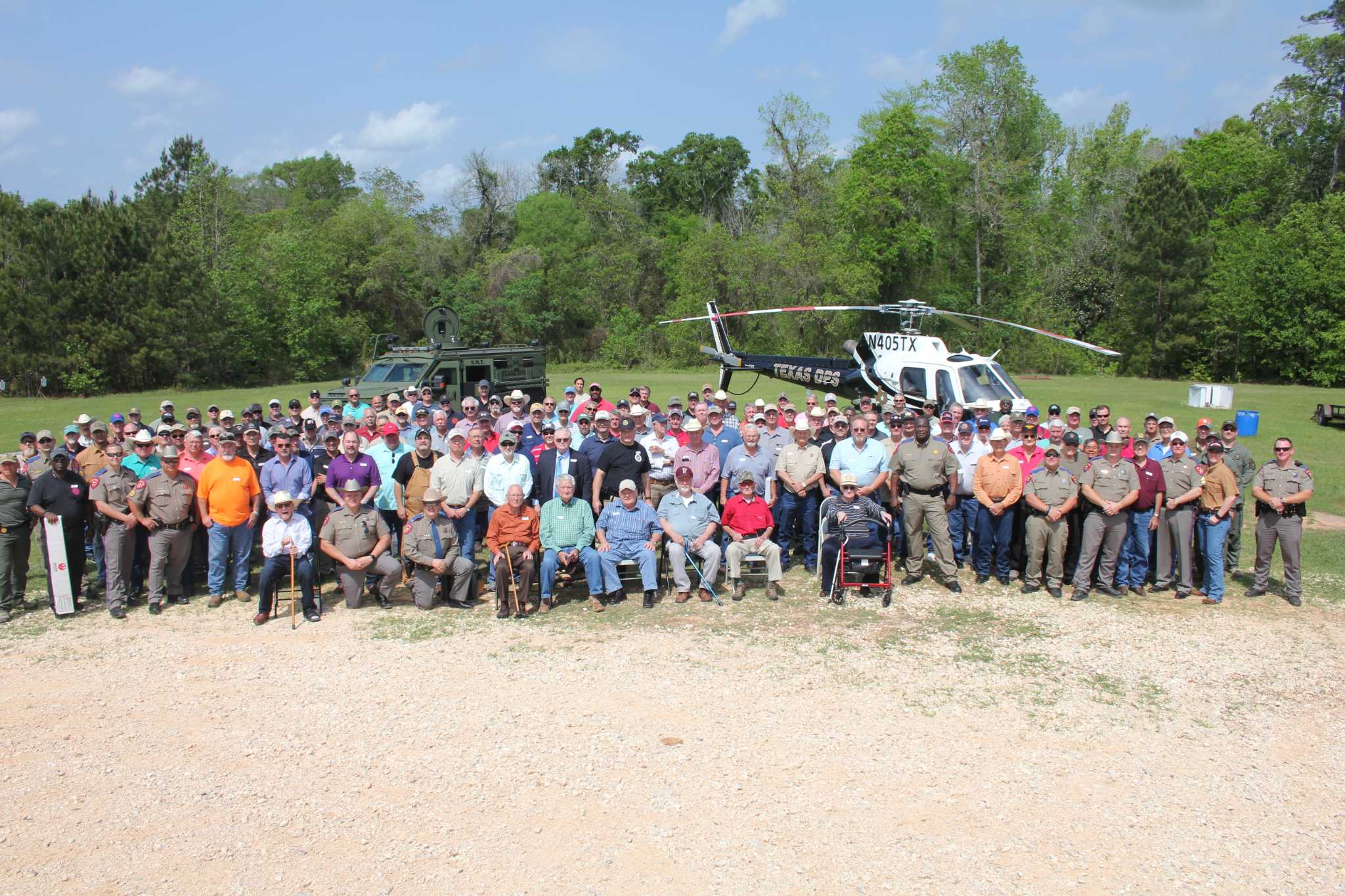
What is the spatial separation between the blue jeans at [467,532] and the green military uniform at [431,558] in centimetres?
26

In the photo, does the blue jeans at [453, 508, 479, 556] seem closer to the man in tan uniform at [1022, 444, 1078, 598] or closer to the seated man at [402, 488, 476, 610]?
the seated man at [402, 488, 476, 610]

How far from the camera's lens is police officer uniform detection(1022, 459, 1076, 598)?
349 inches

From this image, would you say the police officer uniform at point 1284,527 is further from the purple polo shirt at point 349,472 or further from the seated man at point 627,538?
the purple polo shirt at point 349,472

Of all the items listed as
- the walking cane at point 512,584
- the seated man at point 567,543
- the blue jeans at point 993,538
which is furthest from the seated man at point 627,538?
the blue jeans at point 993,538

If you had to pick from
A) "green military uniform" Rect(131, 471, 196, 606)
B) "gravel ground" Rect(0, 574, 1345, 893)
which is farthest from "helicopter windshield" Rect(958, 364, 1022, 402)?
"green military uniform" Rect(131, 471, 196, 606)

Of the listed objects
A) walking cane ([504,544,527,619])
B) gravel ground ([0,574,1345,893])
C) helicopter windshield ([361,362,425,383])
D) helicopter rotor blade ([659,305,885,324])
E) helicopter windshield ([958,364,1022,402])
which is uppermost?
helicopter rotor blade ([659,305,885,324])

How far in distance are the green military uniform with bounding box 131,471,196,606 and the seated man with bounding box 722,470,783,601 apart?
5437 millimetres

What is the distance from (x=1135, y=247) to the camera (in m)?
38.8

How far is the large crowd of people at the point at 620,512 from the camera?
8.47 meters

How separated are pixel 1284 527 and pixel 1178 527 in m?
0.93

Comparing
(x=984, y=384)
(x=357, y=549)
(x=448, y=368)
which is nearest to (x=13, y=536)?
(x=357, y=549)

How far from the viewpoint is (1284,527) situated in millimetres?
8531

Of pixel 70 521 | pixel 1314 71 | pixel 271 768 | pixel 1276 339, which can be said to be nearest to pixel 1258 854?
pixel 271 768

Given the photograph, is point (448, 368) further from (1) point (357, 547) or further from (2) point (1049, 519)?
(2) point (1049, 519)
